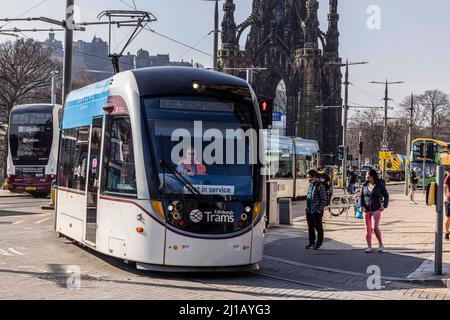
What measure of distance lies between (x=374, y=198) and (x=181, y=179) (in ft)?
17.0

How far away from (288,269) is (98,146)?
393cm

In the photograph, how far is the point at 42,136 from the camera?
3247cm

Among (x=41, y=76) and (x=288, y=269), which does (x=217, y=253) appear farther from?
(x=41, y=76)

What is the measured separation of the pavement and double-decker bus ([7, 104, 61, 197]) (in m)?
14.8

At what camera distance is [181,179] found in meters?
10.8

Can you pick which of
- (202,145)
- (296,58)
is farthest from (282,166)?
(296,58)

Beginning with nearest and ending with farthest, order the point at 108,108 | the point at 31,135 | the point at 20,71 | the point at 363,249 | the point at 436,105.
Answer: the point at 108,108 < the point at 363,249 < the point at 31,135 < the point at 20,71 < the point at 436,105

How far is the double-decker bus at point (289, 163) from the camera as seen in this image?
33.2 metres

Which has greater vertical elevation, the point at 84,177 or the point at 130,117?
the point at 130,117

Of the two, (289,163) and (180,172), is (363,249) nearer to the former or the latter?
(180,172)

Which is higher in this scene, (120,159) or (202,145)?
(202,145)

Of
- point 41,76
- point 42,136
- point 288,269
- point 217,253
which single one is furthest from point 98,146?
point 41,76

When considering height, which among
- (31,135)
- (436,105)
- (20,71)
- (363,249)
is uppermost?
(436,105)
